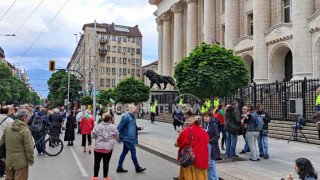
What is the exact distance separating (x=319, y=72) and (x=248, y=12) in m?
12.6

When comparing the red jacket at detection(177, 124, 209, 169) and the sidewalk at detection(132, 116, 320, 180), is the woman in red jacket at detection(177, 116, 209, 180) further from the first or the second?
the sidewalk at detection(132, 116, 320, 180)

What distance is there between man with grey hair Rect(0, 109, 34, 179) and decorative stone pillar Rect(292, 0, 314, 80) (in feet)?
68.2

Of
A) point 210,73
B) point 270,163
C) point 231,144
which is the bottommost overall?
point 270,163

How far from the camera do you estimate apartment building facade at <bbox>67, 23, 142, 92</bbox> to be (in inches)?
3211

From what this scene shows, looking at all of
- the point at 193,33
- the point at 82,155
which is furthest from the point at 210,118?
the point at 193,33

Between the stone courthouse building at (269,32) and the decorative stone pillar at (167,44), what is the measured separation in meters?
7.18

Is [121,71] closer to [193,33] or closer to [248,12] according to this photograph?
[193,33]

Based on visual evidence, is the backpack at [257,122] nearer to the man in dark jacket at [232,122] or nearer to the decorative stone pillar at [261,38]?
the man in dark jacket at [232,122]

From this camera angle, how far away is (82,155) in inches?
452

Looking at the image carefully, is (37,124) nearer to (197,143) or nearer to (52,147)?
(52,147)

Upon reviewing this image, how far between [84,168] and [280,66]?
73.8 feet

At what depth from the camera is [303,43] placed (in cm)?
2198

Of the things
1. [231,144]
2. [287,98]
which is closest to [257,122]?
[231,144]

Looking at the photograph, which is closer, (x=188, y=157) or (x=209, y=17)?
(x=188, y=157)
